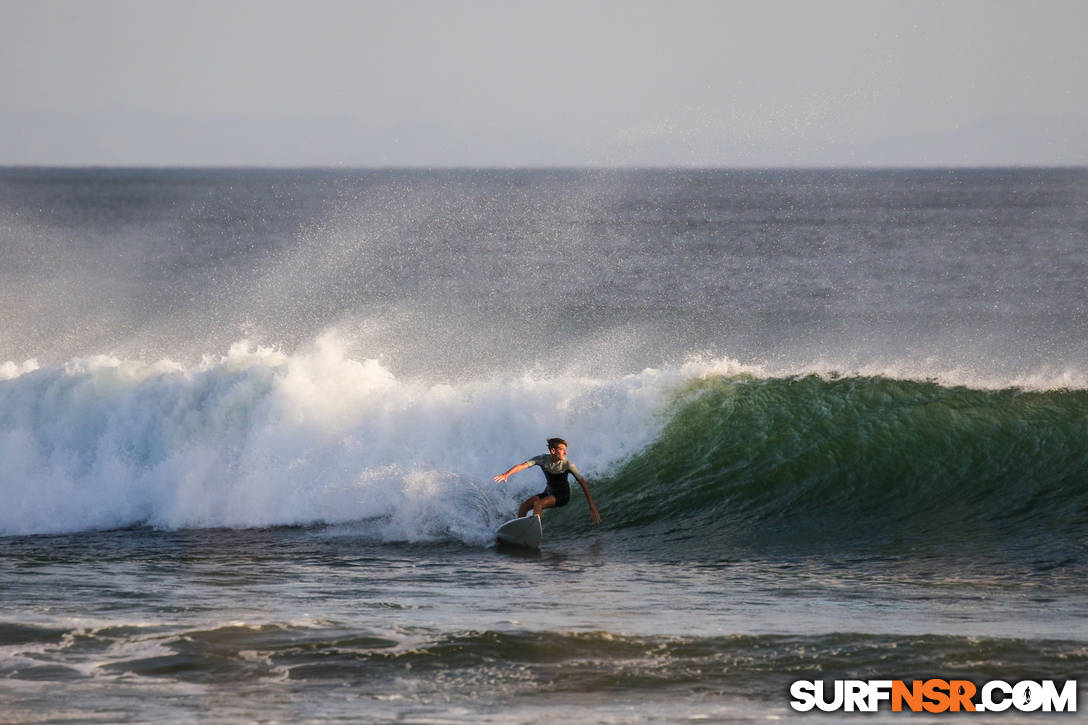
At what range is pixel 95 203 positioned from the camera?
112 meters

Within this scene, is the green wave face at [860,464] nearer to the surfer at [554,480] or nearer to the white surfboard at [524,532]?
the surfer at [554,480]

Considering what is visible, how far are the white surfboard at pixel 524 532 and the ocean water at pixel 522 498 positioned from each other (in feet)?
0.91

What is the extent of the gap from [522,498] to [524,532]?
6.85 ft

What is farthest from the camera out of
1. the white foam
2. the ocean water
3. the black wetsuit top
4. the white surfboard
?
the white foam

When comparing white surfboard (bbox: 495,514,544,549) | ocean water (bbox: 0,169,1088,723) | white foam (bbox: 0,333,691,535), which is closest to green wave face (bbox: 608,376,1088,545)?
ocean water (bbox: 0,169,1088,723)

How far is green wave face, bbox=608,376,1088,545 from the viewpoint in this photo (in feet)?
51.8

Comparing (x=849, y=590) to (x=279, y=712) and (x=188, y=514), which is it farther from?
(x=188, y=514)

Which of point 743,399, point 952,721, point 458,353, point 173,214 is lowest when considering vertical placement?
point 952,721

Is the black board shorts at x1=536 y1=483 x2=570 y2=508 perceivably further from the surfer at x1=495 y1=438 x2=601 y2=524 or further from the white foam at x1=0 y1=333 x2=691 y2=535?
the white foam at x1=0 y1=333 x2=691 y2=535

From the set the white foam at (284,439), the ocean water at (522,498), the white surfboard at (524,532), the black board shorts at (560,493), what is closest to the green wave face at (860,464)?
the ocean water at (522,498)

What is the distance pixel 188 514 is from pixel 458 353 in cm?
1131

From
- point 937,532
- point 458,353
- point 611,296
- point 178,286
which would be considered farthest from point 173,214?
point 937,532

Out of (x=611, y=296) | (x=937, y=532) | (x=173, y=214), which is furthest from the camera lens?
(x=173, y=214)

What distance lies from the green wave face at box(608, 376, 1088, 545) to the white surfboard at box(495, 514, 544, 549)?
5.54 ft
